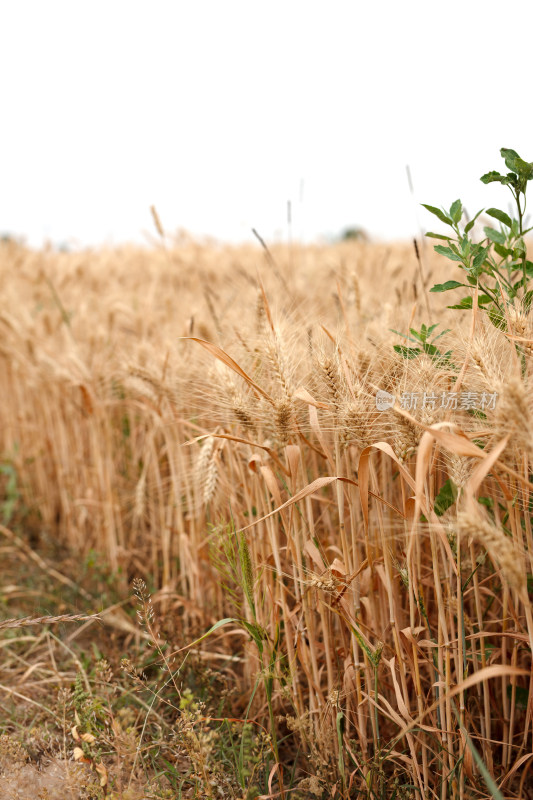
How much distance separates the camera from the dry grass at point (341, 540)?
106 cm

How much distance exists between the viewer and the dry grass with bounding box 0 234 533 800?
41.6 inches

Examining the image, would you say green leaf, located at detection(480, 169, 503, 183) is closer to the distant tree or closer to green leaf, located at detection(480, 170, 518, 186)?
green leaf, located at detection(480, 170, 518, 186)

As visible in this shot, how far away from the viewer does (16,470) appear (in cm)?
306

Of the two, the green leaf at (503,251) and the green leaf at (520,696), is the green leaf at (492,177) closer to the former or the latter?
the green leaf at (503,251)

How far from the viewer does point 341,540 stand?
1.20 m

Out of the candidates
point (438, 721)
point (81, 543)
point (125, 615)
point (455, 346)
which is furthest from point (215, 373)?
point (81, 543)

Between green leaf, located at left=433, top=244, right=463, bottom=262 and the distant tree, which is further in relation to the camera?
the distant tree

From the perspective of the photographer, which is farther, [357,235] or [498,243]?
[357,235]

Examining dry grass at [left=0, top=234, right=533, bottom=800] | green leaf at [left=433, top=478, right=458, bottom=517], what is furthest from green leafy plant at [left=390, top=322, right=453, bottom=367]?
green leaf at [left=433, top=478, right=458, bottom=517]

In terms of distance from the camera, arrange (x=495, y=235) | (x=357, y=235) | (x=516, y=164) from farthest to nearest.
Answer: (x=357, y=235) → (x=495, y=235) → (x=516, y=164)

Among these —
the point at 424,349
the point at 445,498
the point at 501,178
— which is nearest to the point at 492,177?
the point at 501,178

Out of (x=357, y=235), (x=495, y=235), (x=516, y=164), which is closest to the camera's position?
(x=516, y=164)

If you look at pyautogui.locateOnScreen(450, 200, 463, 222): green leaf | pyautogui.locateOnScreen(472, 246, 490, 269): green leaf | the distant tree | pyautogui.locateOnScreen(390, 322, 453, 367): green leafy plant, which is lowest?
pyautogui.locateOnScreen(390, 322, 453, 367): green leafy plant

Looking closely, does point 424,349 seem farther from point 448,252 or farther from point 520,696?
point 520,696
